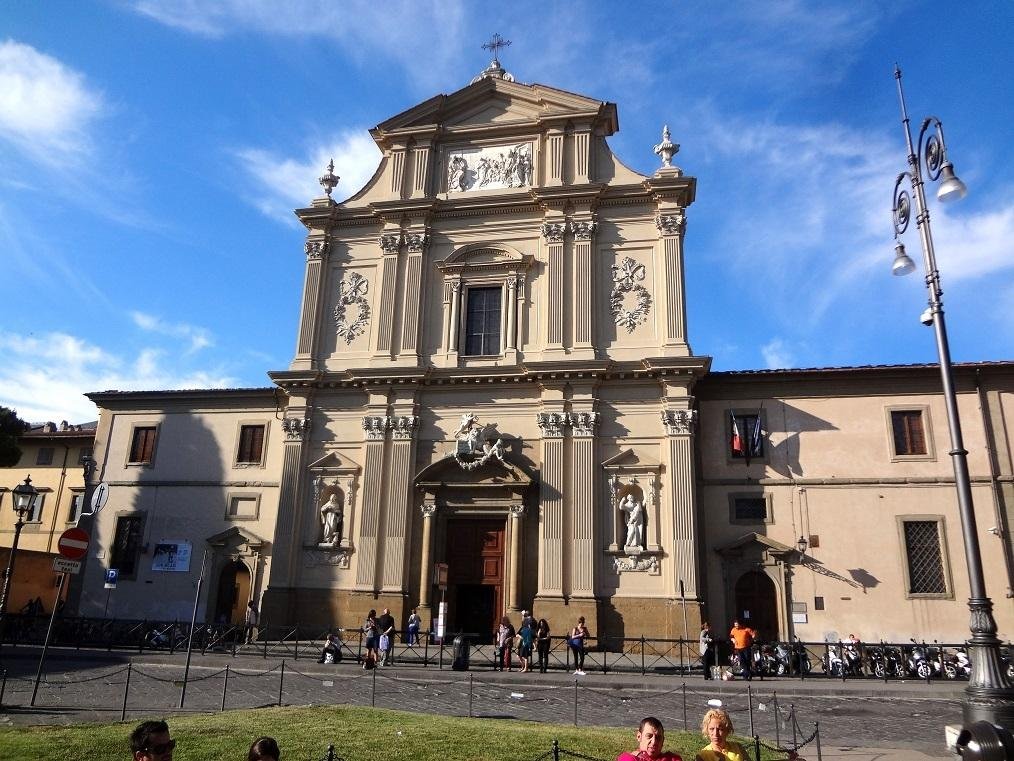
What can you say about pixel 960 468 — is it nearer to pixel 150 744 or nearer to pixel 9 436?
pixel 150 744

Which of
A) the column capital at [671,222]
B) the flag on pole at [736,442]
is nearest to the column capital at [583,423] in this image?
the flag on pole at [736,442]


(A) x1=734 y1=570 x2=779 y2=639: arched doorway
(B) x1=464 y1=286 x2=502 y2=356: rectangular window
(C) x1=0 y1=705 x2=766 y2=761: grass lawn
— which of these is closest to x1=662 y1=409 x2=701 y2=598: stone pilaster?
(A) x1=734 y1=570 x2=779 y2=639: arched doorway

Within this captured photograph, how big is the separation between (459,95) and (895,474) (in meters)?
22.7

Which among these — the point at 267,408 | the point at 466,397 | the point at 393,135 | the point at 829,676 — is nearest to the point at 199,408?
the point at 267,408

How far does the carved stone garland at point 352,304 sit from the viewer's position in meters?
31.7

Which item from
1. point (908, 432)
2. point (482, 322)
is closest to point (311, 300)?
point (482, 322)

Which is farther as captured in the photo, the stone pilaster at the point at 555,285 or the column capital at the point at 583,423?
the stone pilaster at the point at 555,285

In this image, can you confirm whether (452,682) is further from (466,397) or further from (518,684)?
(466,397)

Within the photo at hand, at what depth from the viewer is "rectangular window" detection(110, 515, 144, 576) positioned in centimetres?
3147

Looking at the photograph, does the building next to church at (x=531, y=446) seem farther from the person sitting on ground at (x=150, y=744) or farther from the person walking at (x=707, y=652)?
the person sitting on ground at (x=150, y=744)

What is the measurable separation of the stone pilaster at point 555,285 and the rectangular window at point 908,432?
12008 mm

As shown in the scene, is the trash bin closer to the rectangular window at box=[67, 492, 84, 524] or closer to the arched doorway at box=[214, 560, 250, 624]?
the arched doorway at box=[214, 560, 250, 624]

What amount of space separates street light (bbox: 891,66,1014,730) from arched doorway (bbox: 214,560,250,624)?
25.6 metres

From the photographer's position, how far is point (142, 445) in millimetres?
33500
